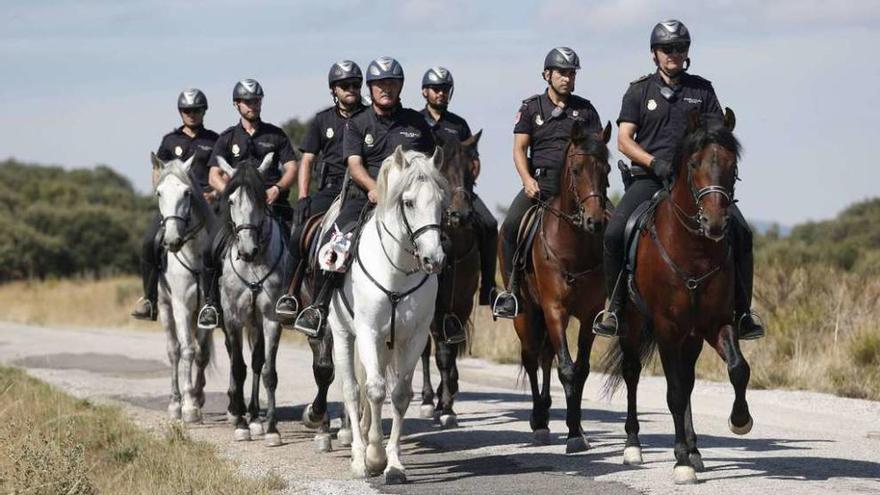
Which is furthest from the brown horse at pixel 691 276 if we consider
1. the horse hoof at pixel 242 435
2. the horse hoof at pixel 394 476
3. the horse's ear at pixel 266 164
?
the horse's ear at pixel 266 164

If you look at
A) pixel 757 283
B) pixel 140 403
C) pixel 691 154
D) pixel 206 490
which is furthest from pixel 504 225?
pixel 757 283

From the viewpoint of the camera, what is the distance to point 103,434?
1488 centimetres

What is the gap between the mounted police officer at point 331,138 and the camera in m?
15.0

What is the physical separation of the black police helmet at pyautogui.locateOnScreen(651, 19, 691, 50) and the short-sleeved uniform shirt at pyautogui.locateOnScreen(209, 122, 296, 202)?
5533mm

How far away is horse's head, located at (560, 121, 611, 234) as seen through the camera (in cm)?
1284

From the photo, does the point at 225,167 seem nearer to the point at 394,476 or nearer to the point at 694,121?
the point at 394,476

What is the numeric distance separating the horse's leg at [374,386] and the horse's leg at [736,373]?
2.61m

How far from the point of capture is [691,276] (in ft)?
37.3

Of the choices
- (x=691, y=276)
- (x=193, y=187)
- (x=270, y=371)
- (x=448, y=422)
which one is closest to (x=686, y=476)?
(x=691, y=276)

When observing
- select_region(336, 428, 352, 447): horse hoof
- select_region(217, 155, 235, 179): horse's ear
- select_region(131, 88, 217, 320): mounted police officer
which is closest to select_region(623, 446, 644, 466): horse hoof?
select_region(336, 428, 352, 447): horse hoof

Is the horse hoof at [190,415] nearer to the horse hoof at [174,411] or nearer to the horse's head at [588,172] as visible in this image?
the horse hoof at [174,411]

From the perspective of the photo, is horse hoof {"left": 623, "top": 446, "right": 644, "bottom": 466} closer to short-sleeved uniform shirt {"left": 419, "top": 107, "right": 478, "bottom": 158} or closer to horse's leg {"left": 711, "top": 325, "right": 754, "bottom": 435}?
horse's leg {"left": 711, "top": 325, "right": 754, "bottom": 435}

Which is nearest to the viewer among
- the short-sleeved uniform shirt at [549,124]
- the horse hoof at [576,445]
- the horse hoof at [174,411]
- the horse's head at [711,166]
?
the horse's head at [711,166]

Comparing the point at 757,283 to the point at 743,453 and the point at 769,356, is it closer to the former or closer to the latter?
the point at 769,356
